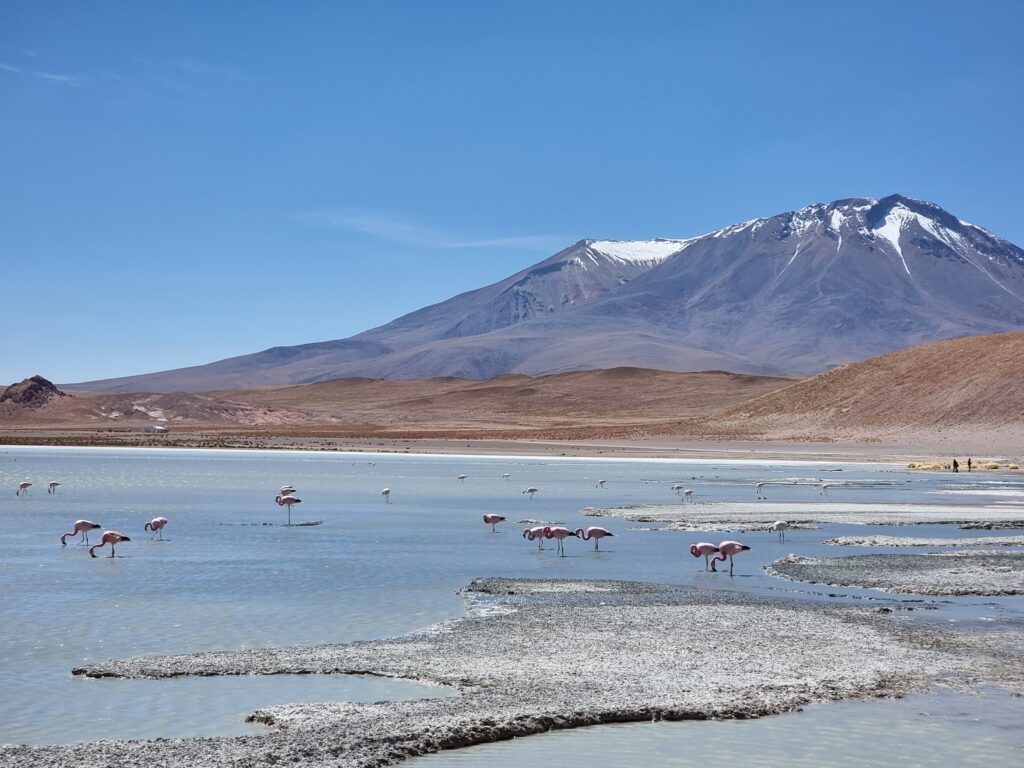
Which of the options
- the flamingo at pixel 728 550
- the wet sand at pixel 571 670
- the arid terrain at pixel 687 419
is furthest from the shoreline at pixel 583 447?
the wet sand at pixel 571 670

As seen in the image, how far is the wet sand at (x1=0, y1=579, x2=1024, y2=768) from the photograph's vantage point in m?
8.54

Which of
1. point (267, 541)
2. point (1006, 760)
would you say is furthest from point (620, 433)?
point (1006, 760)

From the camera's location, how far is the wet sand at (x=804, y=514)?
2655 centimetres

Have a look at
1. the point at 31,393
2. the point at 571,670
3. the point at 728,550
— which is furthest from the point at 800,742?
the point at 31,393

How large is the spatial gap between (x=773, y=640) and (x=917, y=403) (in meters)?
75.1

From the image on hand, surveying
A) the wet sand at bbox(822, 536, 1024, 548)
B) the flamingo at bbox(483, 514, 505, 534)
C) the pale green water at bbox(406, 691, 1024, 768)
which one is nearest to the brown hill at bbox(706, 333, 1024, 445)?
the wet sand at bbox(822, 536, 1024, 548)

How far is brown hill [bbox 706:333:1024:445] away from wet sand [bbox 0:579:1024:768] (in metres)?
62.7

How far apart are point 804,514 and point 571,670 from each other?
19.3 metres

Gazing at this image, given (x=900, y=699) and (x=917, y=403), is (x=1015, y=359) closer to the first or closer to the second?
(x=917, y=403)

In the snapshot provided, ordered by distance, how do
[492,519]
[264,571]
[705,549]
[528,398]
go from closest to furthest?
1. [264,571]
2. [705,549]
3. [492,519]
4. [528,398]

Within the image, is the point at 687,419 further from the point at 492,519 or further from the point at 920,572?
the point at 920,572

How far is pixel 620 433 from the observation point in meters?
88.8

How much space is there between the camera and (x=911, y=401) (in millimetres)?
83750

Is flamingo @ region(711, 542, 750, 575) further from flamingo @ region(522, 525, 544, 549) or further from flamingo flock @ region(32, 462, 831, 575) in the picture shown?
flamingo @ region(522, 525, 544, 549)
